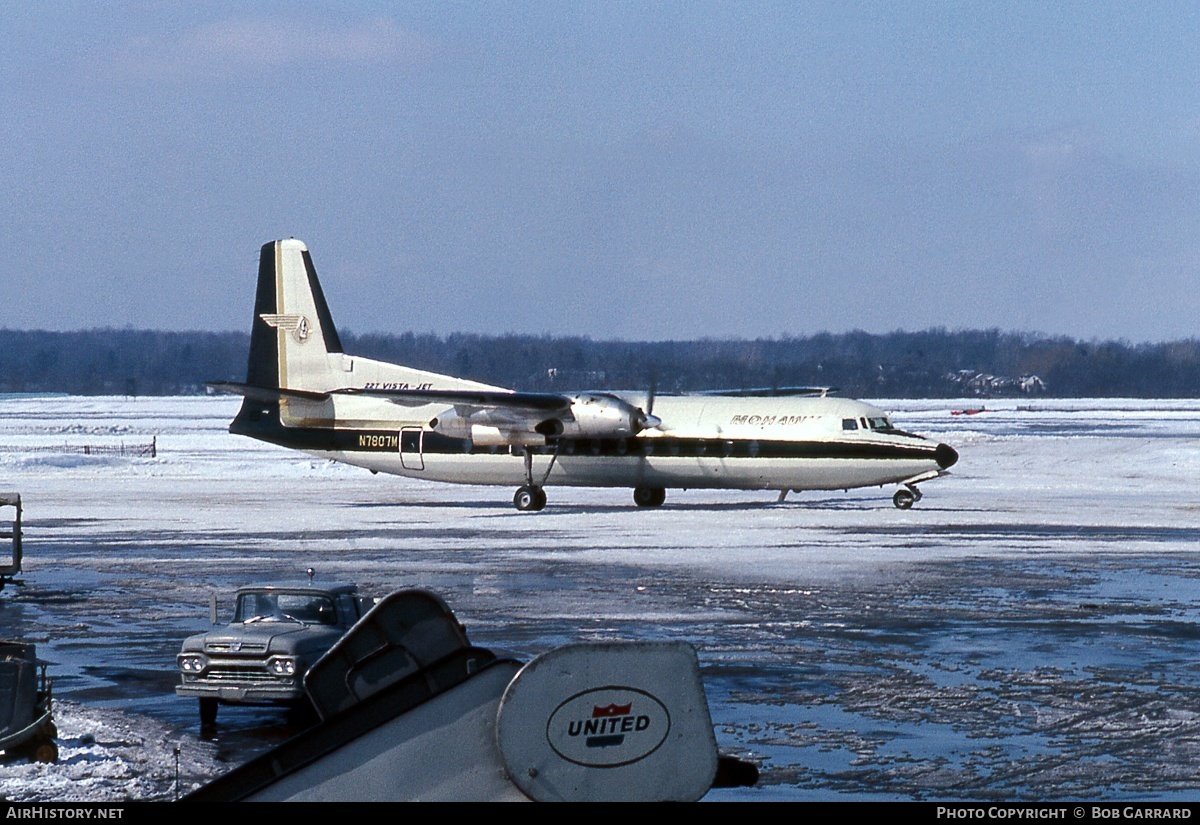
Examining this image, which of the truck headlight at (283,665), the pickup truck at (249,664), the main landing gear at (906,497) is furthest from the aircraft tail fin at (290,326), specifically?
the truck headlight at (283,665)

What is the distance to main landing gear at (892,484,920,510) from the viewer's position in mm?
38312

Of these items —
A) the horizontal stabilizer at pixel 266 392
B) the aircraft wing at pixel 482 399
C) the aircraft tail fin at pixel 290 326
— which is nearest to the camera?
the aircraft wing at pixel 482 399

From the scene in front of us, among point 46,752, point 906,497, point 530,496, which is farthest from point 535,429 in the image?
point 46,752

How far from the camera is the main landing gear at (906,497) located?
38.3 metres

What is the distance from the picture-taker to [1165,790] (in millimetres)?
10375

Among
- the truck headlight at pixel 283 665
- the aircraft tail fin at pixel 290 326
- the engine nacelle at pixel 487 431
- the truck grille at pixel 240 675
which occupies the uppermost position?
the aircraft tail fin at pixel 290 326

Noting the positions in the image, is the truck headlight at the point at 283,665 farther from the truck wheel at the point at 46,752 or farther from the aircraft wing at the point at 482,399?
the aircraft wing at the point at 482,399

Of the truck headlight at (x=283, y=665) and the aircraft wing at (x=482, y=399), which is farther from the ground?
the aircraft wing at (x=482, y=399)

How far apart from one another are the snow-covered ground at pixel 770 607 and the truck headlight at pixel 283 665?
0.54m

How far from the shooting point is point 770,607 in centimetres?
2009

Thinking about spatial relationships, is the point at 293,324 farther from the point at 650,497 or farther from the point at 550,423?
the point at 650,497

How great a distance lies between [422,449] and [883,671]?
25.6 m

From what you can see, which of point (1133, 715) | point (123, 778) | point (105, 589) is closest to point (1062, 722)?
point (1133, 715)
